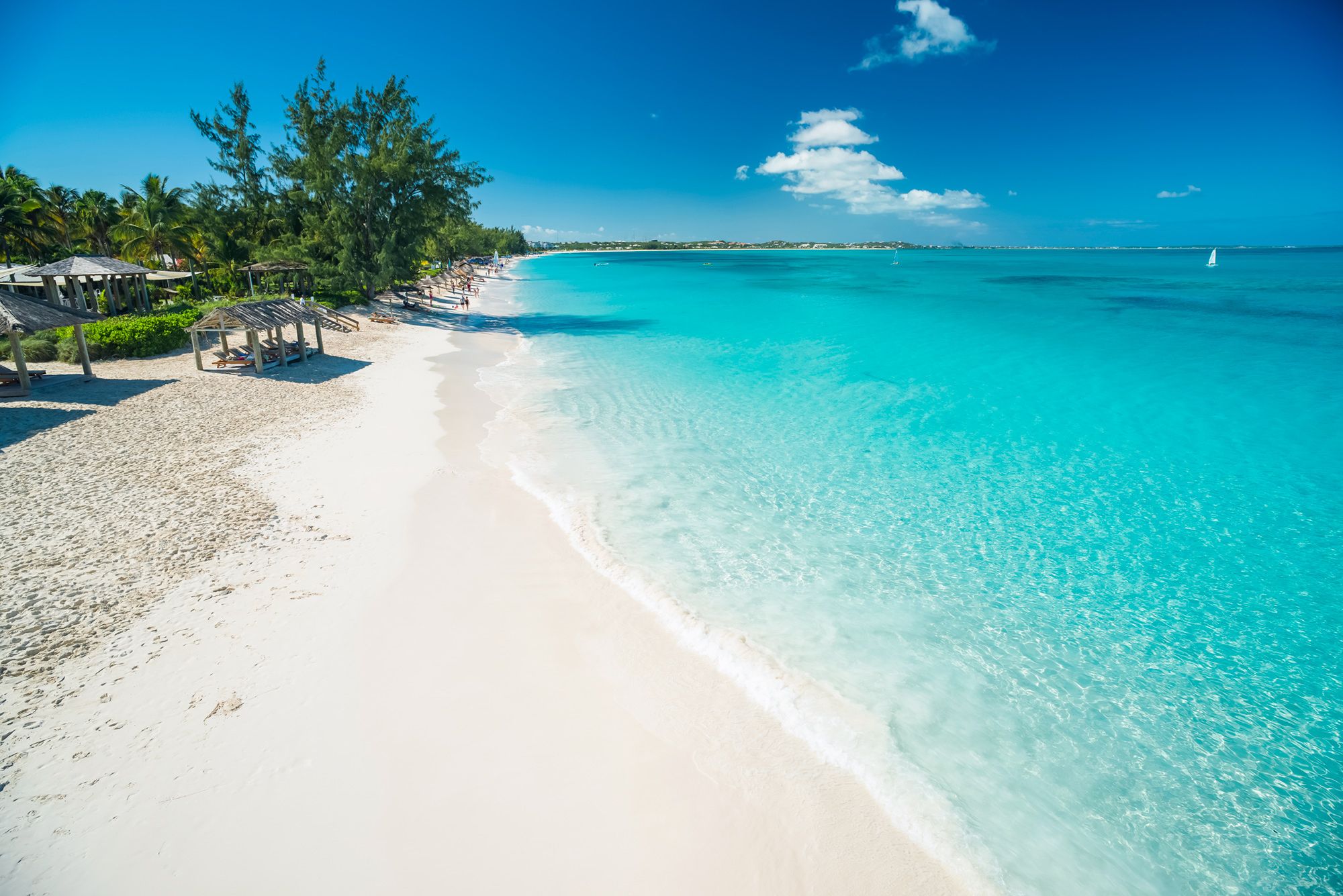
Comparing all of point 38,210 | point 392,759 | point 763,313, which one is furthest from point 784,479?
point 38,210

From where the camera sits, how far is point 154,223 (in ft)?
113

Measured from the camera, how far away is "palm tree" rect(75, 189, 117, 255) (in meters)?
35.3

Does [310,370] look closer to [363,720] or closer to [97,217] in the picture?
[363,720]

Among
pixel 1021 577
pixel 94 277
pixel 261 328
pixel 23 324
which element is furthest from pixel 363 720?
pixel 94 277

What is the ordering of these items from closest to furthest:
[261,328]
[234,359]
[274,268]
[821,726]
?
[821,726] → [261,328] → [234,359] → [274,268]

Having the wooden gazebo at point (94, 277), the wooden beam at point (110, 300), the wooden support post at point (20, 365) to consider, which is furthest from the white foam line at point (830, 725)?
the wooden beam at point (110, 300)

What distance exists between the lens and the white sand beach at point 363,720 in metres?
4.82

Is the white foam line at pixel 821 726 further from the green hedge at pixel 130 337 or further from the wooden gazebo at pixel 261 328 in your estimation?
the green hedge at pixel 130 337

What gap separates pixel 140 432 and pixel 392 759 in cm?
1273

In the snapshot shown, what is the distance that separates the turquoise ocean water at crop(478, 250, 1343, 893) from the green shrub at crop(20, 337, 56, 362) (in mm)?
14866

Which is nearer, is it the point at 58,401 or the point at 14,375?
the point at 58,401

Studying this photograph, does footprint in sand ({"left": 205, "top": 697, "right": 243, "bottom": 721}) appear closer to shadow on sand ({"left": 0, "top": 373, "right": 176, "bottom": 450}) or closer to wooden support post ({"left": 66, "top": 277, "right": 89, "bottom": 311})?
shadow on sand ({"left": 0, "top": 373, "right": 176, "bottom": 450})

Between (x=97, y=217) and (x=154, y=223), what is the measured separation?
15.8 ft

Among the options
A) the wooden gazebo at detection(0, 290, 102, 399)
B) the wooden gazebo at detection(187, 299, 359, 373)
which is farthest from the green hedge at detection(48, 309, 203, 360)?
the wooden gazebo at detection(0, 290, 102, 399)
